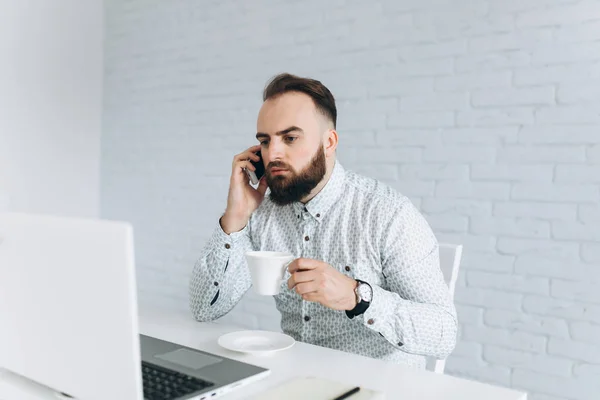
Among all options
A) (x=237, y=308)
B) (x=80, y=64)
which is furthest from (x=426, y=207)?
(x=80, y=64)

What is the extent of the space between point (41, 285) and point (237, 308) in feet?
6.37

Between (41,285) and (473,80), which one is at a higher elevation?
(473,80)

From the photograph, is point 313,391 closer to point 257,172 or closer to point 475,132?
point 257,172

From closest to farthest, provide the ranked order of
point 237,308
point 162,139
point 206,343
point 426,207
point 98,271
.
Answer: point 98,271
point 206,343
point 426,207
point 237,308
point 162,139

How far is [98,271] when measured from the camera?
70 centimetres

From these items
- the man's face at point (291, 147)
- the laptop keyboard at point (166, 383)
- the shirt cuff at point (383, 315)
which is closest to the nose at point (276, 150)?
the man's face at point (291, 147)

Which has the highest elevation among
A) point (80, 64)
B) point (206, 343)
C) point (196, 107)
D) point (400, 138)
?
point (80, 64)

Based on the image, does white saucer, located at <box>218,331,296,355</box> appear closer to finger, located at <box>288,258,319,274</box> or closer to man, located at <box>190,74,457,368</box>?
finger, located at <box>288,258,319,274</box>

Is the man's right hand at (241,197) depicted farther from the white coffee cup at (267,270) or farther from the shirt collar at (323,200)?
the white coffee cup at (267,270)

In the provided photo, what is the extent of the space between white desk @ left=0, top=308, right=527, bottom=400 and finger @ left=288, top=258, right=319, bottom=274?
161 mm

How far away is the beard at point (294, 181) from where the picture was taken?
1.49m

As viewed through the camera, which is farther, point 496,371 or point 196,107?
point 196,107

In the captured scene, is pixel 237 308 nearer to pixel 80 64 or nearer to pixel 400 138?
pixel 400 138

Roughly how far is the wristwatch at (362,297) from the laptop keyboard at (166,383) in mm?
383
